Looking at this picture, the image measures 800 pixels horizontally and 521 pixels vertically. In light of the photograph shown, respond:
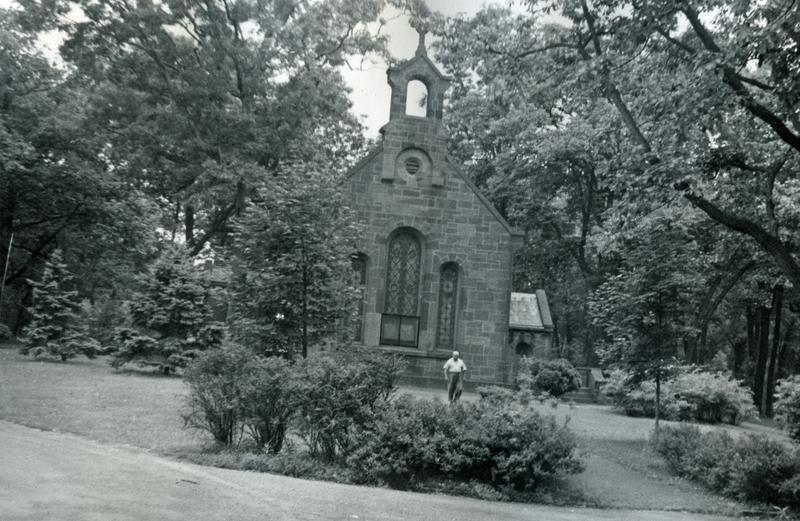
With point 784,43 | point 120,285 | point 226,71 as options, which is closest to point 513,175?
point 226,71

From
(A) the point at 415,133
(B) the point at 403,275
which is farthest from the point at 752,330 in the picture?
(A) the point at 415,133

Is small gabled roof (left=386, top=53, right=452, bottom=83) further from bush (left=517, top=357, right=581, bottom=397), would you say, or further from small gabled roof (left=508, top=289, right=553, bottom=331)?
bush (left=517, top=357, right=581, bottom=397)

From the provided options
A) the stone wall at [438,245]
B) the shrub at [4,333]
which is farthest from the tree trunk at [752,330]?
the shrub at [4,333]

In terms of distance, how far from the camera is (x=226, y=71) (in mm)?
26172

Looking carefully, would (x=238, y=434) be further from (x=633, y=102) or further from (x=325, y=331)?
(x=633, y=102)

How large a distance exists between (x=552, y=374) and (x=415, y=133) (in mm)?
9733

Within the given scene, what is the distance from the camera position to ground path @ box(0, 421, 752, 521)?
696 centimetres

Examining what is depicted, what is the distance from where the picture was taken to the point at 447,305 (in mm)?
25141

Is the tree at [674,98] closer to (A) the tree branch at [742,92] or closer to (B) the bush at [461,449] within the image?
(A) the tree branch at [742,92]

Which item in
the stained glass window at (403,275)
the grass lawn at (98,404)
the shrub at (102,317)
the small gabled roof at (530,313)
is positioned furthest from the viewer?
the small gabled roof at (530,313)

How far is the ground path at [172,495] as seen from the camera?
6960mm

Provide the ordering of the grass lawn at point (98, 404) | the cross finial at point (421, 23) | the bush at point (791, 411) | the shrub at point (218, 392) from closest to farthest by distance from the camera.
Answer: the shrub at point (218, 392), the grass lawn at point (98, 404), the bush at point (791, 411), the cross finial at point (421, 23)

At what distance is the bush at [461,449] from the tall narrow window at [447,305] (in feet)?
46.2

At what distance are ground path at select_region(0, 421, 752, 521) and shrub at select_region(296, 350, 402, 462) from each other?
1.10m
